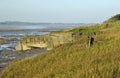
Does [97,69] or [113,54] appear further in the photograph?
[113,54]

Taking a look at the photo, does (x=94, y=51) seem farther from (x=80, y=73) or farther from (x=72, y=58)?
(x=80, y=73)

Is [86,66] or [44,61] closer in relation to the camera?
[86,66]

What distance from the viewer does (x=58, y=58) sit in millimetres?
17953

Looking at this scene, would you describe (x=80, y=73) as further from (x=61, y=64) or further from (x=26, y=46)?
(x=26, y=46)

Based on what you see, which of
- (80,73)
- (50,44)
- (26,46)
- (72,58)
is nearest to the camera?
(80,73)

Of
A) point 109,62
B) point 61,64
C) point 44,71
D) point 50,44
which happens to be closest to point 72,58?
point 61,64

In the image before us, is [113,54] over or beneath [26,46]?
over

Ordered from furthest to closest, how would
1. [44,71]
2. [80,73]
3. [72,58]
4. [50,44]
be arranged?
1. [50,44]
2. [72,58]
3. [44,71]
4. [80,73]

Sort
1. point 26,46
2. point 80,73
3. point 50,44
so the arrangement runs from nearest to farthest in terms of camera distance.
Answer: point 80,73
point 50,44
point 26,46

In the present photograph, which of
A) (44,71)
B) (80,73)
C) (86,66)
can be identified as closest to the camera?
(80,73)

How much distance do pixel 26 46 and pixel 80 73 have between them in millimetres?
28817

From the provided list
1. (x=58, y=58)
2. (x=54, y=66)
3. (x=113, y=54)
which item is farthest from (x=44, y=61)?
(x=113, y=54)

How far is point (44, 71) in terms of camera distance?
50.1 ft

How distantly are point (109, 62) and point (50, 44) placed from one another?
18.7 meters
